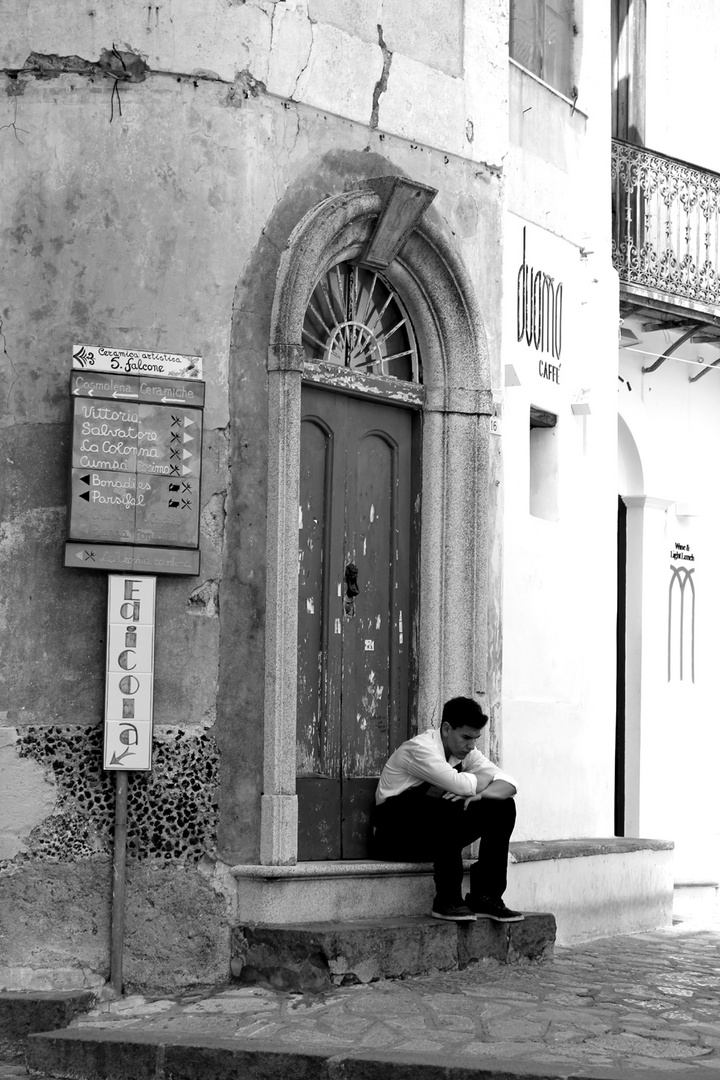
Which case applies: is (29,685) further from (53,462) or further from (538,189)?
(538,189)

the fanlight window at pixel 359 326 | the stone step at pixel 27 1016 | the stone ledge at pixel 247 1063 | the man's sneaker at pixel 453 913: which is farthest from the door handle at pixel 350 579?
the stone ledge at pixel 247 1063

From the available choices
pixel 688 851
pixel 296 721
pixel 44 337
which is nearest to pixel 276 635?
pixel 296 721

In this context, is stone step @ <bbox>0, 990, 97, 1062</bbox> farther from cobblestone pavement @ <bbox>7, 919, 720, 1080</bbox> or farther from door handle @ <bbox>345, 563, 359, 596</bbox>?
door handle @ <bbox>345, 563, 359, 596</bbox>

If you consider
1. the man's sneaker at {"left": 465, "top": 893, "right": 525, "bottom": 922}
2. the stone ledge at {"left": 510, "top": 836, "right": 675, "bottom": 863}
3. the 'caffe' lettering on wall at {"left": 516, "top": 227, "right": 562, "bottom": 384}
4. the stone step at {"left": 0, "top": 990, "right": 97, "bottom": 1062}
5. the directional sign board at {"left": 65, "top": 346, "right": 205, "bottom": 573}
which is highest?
the 'caffe' lettering on wall at {"left": 516, "top": 227, "right": 562, "bottom": 384}

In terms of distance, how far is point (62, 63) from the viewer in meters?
8.80

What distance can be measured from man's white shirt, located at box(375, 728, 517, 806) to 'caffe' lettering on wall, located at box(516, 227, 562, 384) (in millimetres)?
3622

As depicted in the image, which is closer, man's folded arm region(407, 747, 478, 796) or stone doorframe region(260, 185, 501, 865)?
man's folded arm region(407, 747, 478, 796)

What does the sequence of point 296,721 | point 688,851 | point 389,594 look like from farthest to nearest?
point 688,851, point 389,594, point 296,721

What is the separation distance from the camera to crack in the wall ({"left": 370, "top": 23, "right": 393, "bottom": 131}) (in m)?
9.55

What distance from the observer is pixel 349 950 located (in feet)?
27.5

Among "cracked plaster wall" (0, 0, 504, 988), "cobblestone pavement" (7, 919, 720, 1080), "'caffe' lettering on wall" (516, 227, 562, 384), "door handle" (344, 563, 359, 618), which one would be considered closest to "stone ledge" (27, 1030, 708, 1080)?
"cobblestone pavement" (7, 919, 720, 1080)

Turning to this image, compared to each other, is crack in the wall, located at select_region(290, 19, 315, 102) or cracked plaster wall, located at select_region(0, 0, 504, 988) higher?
crack in the wall, located at select_region(290, 19, 315, 102)

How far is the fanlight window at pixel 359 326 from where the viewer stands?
9570 millimetres

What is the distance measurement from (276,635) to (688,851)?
7.63 meters
